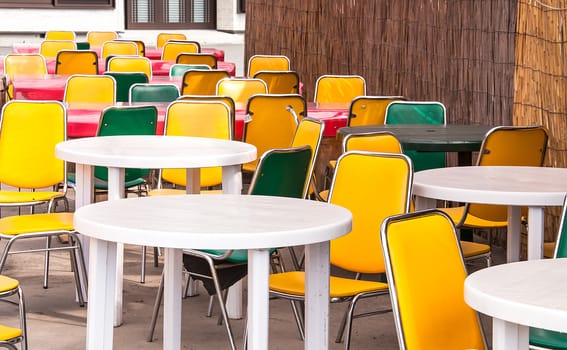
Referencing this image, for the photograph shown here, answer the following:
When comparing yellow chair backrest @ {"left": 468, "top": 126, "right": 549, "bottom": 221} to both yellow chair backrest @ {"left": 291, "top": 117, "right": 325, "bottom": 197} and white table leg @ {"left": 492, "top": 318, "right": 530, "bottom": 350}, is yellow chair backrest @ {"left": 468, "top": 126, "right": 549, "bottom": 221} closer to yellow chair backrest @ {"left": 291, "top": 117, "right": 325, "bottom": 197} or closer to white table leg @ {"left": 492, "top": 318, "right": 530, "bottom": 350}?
yellow chair backrest @ {"left": 291, "top": 117, "right": 325, "bottom": 197}

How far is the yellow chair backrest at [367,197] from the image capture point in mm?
4418

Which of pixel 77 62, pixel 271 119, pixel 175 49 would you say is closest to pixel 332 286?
pixel 271 119

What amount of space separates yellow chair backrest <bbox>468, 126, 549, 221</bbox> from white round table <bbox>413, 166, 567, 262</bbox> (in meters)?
0.46

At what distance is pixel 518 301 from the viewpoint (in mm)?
2570

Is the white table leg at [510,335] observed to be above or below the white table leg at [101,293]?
above


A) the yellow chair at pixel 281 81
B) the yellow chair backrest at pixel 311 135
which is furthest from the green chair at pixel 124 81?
the yellow chair backrest at pixel 311 135

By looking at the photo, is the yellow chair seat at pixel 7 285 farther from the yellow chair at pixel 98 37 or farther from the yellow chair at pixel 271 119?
the yellow chair at pixel 98 37

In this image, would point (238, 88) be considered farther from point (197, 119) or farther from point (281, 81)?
point (197, 119)

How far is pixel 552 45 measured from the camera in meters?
6.64

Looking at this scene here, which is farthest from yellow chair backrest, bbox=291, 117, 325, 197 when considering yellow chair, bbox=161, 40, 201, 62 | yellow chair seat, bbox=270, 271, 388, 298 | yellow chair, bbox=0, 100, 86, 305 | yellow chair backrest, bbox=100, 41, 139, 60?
yellow chair, bbox=161, 40, 201, 62

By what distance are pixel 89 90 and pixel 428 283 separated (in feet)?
17.7

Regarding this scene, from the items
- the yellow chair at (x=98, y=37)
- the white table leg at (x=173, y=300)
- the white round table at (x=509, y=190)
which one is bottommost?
the white table leg at (x=173, y=300)

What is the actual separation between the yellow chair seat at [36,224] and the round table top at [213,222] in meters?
1.52

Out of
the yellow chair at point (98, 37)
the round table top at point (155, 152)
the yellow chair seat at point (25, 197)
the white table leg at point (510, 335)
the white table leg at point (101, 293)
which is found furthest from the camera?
the yellow chair at point (98, 37)
